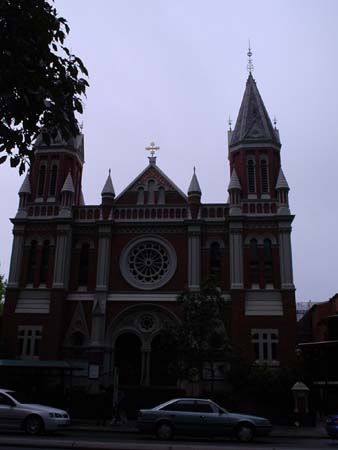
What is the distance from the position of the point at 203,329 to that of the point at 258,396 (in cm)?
533

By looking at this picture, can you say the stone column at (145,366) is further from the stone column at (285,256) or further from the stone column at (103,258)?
the stone column at (285,256)

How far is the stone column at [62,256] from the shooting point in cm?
3781

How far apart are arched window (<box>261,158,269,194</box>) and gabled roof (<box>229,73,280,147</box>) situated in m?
1.87

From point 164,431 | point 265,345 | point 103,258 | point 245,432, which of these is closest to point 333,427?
point 245,432

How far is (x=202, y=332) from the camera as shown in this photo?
2895cm

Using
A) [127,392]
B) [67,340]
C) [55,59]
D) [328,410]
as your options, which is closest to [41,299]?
[67,340]

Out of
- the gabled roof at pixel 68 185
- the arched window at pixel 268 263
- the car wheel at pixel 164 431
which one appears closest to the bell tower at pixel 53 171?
the gabled roof at pixel 68 185

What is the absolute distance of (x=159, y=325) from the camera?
120 ft

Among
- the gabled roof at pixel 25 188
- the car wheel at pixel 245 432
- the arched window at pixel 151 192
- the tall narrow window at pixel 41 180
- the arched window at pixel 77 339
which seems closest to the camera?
the car wheel at pixel 245 432

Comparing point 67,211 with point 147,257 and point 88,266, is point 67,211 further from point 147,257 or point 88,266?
point 147,257

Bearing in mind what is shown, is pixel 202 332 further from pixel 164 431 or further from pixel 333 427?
pixel 164 431

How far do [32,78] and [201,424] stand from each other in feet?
49.8

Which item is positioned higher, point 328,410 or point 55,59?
point 55,59

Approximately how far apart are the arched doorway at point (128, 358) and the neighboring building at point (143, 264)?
0.07 metres
